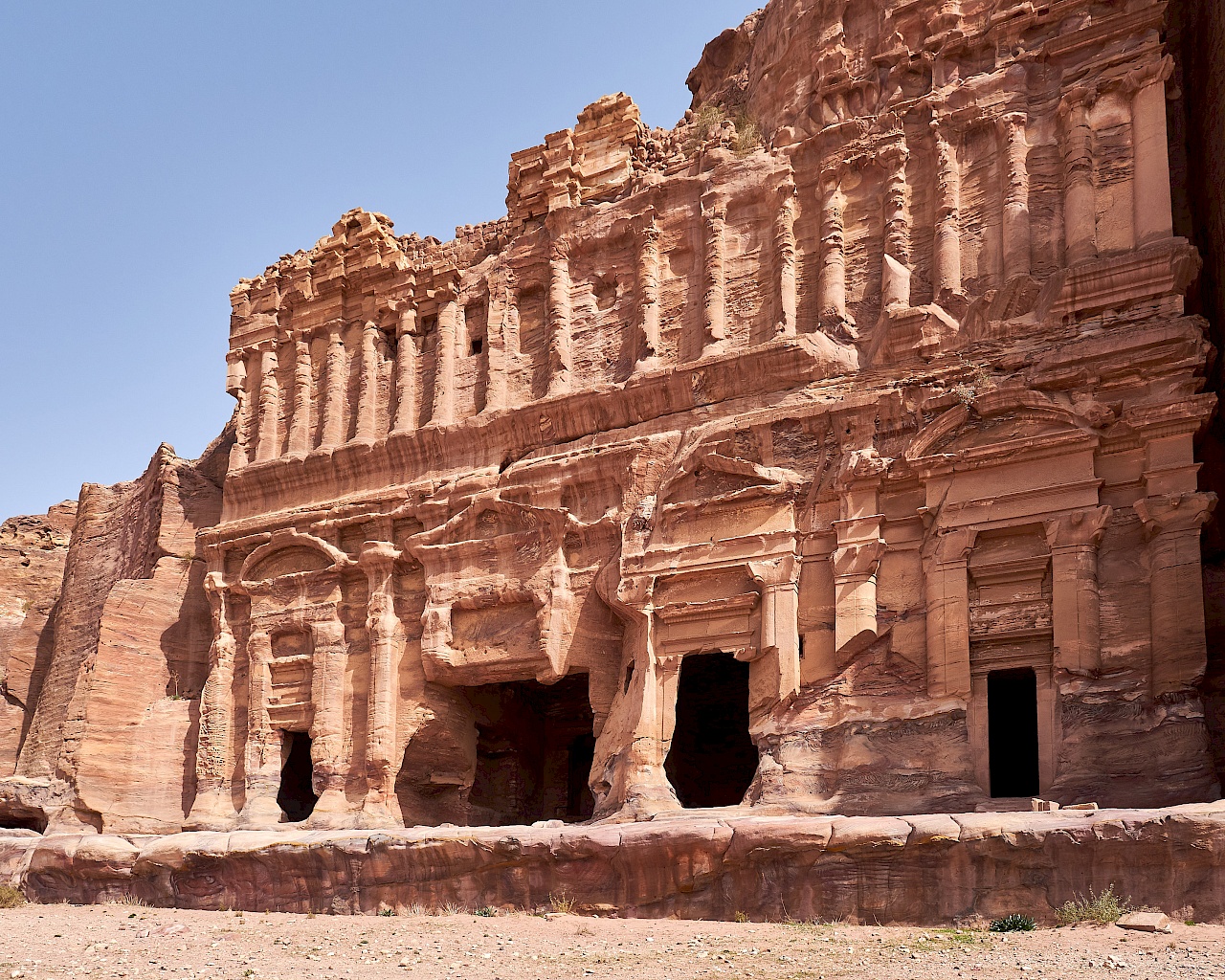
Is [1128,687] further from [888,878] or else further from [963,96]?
[963,96]

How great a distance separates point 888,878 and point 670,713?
15.8ft

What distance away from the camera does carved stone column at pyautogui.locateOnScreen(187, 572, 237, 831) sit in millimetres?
18109

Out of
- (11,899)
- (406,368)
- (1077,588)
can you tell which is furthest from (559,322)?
(11,899)

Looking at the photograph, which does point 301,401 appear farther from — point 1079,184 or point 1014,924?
point 1014,924

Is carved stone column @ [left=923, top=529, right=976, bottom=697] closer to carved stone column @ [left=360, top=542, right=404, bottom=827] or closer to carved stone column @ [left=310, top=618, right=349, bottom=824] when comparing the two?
carved stone column @ [left=360, top=542, right=404, bottom=827]

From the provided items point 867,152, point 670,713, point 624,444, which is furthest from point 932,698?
point 867,152

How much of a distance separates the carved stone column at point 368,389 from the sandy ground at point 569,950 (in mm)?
8390

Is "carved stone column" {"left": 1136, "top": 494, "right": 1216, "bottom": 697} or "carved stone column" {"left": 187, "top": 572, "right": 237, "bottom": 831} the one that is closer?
"carved stone column" {"left": 1136, "top": 494, "right": 1216, "bottom": 697}

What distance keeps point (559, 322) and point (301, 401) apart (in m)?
4.78

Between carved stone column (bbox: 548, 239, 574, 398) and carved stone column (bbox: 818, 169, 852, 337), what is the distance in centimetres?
368

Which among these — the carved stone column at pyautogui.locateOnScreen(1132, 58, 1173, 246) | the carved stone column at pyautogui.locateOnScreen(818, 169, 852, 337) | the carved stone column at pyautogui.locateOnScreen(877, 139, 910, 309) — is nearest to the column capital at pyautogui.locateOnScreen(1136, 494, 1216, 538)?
the carved stone column at pyautogui.locateOnScreen(1132, 58, 1173, 246)

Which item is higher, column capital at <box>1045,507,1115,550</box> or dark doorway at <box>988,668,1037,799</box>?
column capital at <box>1045,507,1115,550</box>

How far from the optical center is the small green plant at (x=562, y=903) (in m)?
11.9

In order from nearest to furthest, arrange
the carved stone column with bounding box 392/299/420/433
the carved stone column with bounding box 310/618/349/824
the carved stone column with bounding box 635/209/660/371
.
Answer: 1. the carved stone column with bounding box 635/209/660/371
2. the carved stone column with bounding box 310/618/349/824
3. the carved stone column with bounding box 392/299/420/433
